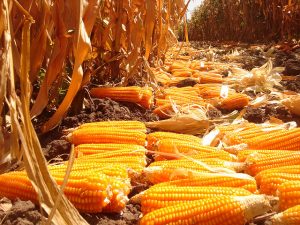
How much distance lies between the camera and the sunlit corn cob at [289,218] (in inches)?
72.2

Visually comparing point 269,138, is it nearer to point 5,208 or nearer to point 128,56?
point 5,208

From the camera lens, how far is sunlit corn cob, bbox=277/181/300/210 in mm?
2057

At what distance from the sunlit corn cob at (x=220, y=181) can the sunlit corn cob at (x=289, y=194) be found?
0.74ft

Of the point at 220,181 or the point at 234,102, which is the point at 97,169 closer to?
the point at 220,181

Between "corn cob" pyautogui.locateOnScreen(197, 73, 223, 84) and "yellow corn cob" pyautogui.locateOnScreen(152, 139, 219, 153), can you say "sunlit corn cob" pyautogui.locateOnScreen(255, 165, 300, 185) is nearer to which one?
"yellow corn cob" pyautogui.locateOnScreen(152, 139, 219, 153)

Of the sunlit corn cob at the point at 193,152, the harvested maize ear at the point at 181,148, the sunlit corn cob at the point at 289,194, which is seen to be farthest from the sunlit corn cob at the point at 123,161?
the sunlit corn cob at the point at 289,194

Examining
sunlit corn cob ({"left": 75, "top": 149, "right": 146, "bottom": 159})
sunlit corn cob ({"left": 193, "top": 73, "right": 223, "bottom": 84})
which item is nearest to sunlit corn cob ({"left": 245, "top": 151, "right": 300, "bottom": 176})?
sunlit corn cob ({"left": 75, "top": 149, "right": 146, "bottom": 159})

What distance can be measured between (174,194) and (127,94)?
2.68 m

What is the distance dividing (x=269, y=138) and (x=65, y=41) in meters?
1.92

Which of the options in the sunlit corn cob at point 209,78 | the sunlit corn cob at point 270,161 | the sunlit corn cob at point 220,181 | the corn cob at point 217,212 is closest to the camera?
the corn cob at point 217,212

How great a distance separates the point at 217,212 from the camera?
1.94 meters

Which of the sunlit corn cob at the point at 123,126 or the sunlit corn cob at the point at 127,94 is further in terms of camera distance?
the sunlit corn cob at the point at 127,94

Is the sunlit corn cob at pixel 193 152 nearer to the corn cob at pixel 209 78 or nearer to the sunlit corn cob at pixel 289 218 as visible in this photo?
the sunlit corn cob at pixel 289 218

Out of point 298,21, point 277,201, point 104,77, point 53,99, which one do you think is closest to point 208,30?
point 298,21
